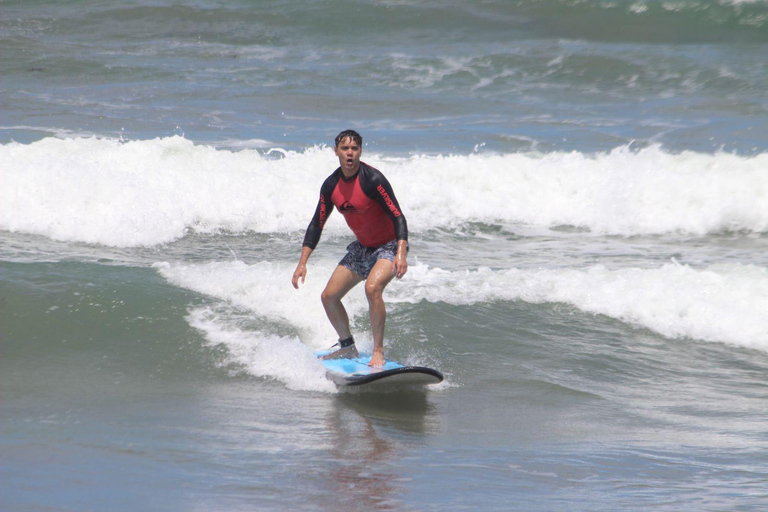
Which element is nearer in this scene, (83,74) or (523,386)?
(523,386)

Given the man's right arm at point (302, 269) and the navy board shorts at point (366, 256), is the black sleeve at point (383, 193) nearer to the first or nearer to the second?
the navy board shorts at point (366, 256)

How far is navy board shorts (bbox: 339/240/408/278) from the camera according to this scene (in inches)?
232

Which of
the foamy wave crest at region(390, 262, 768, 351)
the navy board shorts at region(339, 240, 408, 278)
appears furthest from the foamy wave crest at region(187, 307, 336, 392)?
the foamy wave crest at region(390, 262, 768, 351)

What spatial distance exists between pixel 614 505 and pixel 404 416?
186 cm

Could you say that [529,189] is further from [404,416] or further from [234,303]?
[404,416]

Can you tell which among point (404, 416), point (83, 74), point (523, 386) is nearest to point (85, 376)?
point (404, 416)

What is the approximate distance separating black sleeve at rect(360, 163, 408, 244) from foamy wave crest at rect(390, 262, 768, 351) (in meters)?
2.28

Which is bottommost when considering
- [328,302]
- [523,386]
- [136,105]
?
[523,386]

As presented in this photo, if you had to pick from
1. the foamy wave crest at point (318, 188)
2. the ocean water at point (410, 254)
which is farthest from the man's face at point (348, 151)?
the foamy wave crest at point (318, 188)

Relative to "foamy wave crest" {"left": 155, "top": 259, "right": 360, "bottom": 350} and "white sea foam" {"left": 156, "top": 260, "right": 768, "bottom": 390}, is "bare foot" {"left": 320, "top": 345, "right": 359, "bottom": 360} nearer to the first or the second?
Answer: "white sea foam" {"left": 156, "top": 260, "right": 768, "bottom": 390}

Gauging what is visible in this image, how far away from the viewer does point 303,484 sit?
3.95 meters

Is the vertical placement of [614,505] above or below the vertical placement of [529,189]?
below

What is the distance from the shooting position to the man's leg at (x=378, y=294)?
18.7 feet

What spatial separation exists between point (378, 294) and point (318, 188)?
7.29 meters
